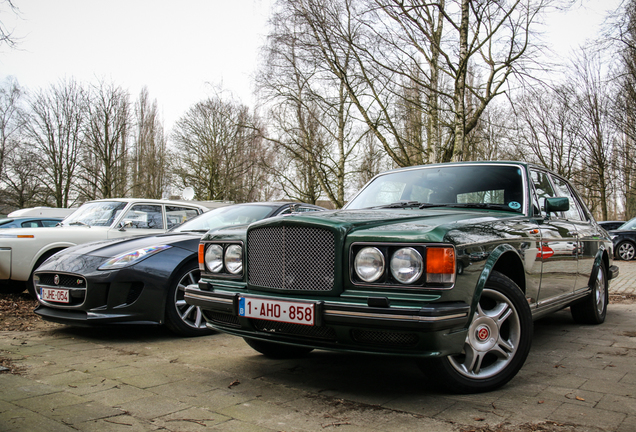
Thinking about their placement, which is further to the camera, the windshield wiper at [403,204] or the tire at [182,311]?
the tire at [182,311]

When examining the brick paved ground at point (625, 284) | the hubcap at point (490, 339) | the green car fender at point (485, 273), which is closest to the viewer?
the green car fender at point (485, 273)

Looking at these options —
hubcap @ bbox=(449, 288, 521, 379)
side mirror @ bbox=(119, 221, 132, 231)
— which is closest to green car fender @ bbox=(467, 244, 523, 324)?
hubcap @ bbox=(449, 288, 521, 379)

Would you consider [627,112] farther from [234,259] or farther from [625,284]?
[234,259]

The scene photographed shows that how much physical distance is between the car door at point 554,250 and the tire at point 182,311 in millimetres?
3042

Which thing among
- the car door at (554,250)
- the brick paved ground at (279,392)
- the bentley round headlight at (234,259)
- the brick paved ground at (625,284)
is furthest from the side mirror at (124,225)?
the brick paved ground at (625,284)

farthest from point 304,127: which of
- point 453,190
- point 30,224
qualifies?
point 453,190

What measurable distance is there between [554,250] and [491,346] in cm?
141

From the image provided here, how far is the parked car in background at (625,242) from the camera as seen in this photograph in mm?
17688

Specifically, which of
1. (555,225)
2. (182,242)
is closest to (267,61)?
(182,242)

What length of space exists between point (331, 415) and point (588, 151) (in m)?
26.1

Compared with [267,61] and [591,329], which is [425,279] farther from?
[267,61]

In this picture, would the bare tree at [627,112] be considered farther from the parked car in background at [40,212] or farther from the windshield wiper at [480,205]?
the parked car in background at [40,212]

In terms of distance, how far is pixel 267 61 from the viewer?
63.5 ft

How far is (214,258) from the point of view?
12.2 feet
